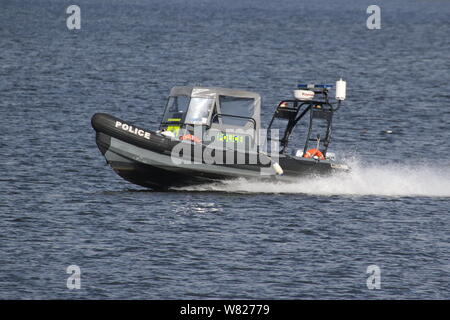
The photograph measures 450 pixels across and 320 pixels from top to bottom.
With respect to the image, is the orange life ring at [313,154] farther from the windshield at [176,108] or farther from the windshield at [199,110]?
the windshield at [176,108]

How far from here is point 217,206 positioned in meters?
21.2

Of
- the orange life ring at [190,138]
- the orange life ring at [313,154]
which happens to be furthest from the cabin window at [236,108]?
the orange life ring at [313,154]

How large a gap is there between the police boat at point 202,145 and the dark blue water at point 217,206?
45 centimetres

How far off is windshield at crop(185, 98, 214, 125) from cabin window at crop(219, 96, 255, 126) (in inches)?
14.8

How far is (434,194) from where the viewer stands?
2400cm

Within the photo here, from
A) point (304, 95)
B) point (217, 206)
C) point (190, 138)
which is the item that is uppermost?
point (304, 95)

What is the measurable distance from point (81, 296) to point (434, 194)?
11.4 metres

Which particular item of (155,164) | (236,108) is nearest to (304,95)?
(236,108)

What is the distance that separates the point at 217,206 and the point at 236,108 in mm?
2421

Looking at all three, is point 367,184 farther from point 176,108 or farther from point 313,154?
point 176,108

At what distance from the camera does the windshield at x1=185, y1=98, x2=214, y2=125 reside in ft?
71.3

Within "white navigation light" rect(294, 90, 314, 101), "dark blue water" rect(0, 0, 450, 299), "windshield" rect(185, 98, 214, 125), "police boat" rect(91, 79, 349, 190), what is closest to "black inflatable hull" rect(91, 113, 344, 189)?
"police boat" rect(91, 79, 349, 190)

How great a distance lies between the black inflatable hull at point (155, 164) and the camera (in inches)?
824

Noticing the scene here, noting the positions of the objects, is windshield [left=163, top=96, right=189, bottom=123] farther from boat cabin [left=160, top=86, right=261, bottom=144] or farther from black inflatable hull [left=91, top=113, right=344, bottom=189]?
black inflatable hull [left=91, top=113, right=344, bottom=189]
